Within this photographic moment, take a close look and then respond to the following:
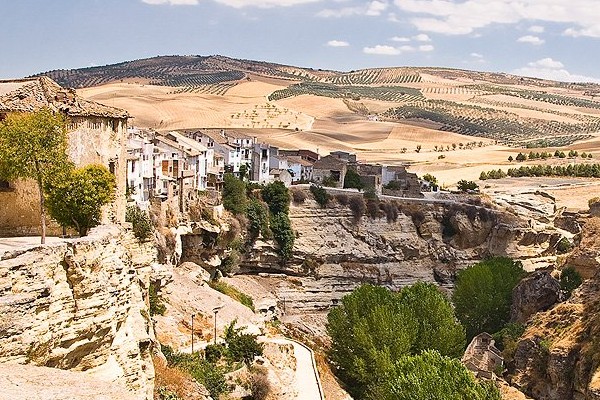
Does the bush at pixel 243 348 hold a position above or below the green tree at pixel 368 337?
above

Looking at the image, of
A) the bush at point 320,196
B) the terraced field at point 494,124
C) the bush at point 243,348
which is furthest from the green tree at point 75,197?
the terraced field at point 494,124

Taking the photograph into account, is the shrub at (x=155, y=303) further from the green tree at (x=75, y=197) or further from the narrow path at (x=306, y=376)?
the green tree at (x=75, y=197)

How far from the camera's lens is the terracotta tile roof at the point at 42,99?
17109 mm

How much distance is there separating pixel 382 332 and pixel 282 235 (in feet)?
79.9

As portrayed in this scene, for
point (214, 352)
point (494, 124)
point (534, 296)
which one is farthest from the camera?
point (494, 124)

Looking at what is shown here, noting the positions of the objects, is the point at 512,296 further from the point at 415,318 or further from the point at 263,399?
the point at 263,399

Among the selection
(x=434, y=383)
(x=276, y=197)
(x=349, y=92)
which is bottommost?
(x=276, y=197)

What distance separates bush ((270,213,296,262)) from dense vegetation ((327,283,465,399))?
18.6 metres

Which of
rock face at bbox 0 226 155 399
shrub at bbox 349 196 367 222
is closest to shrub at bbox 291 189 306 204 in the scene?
shrub at bbox 349 196 367 222

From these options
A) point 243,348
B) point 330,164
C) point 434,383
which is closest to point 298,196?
point 330,164

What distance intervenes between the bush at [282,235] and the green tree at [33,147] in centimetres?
3870

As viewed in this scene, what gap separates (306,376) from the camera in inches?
1132

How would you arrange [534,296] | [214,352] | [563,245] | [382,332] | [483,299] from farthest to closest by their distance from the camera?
[563,245] < [483,299] < [534,296] < [382,332] < [214,352]

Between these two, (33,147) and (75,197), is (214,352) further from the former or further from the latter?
(33,147)
